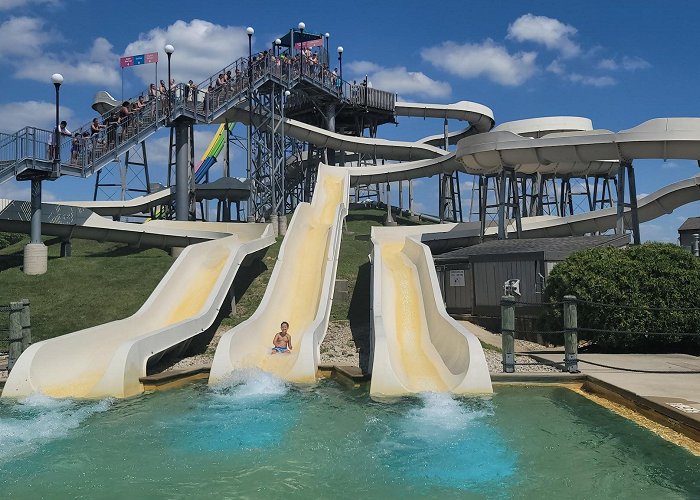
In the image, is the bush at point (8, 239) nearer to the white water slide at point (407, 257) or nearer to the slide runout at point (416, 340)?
the white water slide at point (407, 257)

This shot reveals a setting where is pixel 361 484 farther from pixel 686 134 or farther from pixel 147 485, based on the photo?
pixel 686 134

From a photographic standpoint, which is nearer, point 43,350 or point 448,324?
point 43,350

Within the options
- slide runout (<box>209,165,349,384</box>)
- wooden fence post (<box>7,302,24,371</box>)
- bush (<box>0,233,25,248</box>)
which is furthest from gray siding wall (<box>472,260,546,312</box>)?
bush (<box>0,233,25,248</box>)

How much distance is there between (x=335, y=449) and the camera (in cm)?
687

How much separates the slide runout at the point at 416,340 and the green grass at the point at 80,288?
7293 mm

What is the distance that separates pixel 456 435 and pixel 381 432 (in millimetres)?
963

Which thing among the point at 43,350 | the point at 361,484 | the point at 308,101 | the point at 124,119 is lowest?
the point at 361,484

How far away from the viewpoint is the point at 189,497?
216 inches

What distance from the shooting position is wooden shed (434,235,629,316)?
52.6 ft

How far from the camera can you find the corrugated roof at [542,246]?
1667cm

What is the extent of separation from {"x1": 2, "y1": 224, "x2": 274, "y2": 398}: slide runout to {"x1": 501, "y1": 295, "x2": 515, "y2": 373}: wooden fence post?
6.36 m

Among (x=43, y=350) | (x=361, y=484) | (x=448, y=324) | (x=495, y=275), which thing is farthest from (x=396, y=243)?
(x=361, y=484)

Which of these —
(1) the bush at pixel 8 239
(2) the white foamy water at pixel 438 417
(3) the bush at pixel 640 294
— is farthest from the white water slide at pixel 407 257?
(1) the bush at pixel 8 239

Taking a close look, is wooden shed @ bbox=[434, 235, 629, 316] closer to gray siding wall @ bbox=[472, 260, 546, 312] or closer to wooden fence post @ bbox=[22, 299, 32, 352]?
gray siding wall @ bbox=[472, 260, 546, 312]
